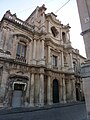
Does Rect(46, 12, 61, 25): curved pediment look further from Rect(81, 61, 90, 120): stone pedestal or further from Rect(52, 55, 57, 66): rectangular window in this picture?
Rect(81, 61, 90, 120): stone pedestal

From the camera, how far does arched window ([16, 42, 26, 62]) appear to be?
12251mm

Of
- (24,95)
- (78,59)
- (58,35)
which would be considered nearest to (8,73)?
(24,95)

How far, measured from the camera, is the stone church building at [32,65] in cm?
1056

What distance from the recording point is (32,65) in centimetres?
1230

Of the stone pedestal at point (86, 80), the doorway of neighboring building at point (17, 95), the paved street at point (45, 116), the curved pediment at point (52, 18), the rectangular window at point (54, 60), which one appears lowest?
the paved street at point (45, 116)

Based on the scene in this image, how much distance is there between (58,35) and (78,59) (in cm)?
725

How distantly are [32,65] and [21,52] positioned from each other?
2.13 meters

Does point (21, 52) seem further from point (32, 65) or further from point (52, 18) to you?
point (52, 18)

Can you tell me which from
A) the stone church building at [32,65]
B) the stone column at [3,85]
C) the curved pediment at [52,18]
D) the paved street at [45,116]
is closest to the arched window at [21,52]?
the stone church building at [32,65]

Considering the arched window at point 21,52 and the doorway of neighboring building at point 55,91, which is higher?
the arched window at point 21,52

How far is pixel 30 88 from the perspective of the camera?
11758 mm

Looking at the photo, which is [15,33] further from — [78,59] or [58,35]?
[78,59]

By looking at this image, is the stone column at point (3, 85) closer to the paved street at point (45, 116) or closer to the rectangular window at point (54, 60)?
the paved street at point (45, 116)

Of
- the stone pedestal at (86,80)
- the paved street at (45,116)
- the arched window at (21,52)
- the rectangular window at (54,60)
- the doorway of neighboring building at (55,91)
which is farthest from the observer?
the rectangular window at (54,60)
